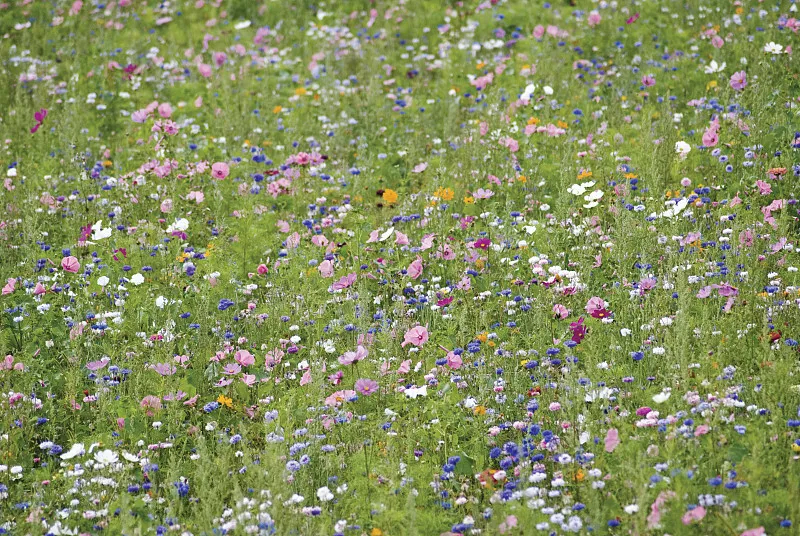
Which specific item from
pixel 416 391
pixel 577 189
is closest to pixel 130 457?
pixel 416 391

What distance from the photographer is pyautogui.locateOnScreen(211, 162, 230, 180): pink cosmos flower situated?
5.47 meters

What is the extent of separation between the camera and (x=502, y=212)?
517cm

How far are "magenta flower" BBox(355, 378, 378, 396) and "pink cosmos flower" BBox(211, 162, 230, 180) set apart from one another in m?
2.24

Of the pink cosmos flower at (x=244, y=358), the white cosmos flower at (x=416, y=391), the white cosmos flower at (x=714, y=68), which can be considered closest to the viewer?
the white cosmos flower at (x=416, y=391)

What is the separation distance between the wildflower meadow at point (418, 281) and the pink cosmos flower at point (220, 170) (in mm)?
17

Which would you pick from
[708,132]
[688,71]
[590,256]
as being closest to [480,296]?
[590,256]

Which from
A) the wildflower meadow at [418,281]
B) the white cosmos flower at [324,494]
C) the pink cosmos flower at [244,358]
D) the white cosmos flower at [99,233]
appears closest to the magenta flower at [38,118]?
the wildflower meadow at [418,281]

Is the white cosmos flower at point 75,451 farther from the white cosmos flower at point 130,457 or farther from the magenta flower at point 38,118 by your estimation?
the magenta flower at point 38,118

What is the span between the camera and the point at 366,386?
370 centimetres

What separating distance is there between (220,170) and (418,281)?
159 cm

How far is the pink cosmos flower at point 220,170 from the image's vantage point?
547 cm

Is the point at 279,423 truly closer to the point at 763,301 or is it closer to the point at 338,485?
the point at 338,485

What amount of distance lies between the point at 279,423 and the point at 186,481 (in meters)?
0.40

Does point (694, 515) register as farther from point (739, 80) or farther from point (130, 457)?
point (739, 80)
